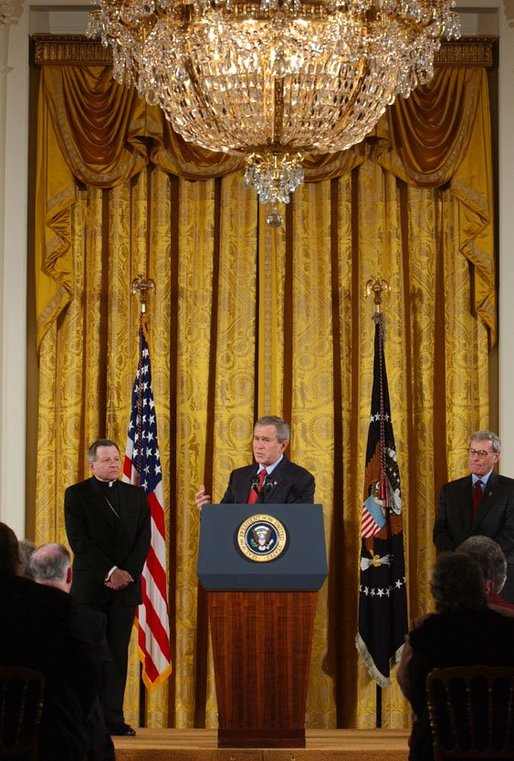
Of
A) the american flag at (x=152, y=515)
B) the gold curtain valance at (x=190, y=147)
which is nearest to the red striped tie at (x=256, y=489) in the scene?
the american flag at (x=152, y=515)

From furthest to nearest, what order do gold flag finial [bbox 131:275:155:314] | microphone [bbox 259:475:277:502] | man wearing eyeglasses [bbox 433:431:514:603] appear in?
gold flag finial [bbox 131:275:155:314] < man wearing eyeglasses [bbox 433:431:514:603] < microphone [bbox 259:475:277:502]

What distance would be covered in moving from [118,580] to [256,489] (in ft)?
2.93

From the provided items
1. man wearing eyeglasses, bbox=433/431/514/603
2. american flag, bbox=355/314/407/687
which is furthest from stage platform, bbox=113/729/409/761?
man wearing eyeglasses, bbox=433/431/514/603

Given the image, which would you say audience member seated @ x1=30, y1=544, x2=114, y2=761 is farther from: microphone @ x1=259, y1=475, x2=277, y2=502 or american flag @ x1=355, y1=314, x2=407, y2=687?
american flag @ x1=355, y1=314, x2=407, y2=687

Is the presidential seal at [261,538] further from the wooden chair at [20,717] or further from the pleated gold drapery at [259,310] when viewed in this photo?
the pleated gold drapery at [259,310]

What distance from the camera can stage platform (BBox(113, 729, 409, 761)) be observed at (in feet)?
20.6

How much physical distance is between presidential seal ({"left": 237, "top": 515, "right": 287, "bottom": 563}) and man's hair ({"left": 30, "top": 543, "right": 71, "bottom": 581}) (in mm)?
1531

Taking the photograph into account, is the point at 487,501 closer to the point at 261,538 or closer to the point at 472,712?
the point at 261,538

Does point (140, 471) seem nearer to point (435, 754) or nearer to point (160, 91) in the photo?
point (160, 91)

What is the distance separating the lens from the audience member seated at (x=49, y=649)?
4.41 m

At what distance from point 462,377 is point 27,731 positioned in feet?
16.1

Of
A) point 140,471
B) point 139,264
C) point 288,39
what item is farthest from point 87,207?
point 288,39

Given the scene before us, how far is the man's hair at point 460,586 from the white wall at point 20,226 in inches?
165

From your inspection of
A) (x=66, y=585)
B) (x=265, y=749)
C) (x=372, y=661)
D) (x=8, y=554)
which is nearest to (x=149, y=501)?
(x=372, y=661)
